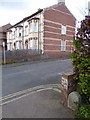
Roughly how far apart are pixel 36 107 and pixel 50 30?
24749mm

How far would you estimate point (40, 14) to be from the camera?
29.5m

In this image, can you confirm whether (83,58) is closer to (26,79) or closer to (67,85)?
(67,85)

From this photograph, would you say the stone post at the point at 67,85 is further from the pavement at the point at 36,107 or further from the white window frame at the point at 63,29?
the white window frame at the point at 63,29

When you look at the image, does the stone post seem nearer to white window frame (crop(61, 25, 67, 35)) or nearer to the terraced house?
the terraced house

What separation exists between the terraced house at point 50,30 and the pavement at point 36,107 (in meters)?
21.0

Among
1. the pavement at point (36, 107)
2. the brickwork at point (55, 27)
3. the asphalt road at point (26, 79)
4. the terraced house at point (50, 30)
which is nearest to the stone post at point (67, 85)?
the pavement at point (36, 107)

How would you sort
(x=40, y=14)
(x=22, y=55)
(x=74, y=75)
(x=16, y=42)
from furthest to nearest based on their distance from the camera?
1. (x=16, y=42)
2. (x=40, y=14)
3. (x=22, y=55)
4. (x=74, y=75)

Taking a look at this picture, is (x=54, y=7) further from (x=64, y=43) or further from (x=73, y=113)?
(x=73, y=113)

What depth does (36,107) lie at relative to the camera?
21.0 ft

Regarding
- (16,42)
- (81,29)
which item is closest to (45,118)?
(81,29)

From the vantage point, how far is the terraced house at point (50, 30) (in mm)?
29438

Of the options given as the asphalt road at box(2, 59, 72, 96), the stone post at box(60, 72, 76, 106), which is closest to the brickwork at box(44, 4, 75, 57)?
the asphalt road at box(2, 59, 72, 96)

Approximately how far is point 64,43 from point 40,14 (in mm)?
7061

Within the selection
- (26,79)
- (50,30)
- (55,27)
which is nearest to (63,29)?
(55,27)
